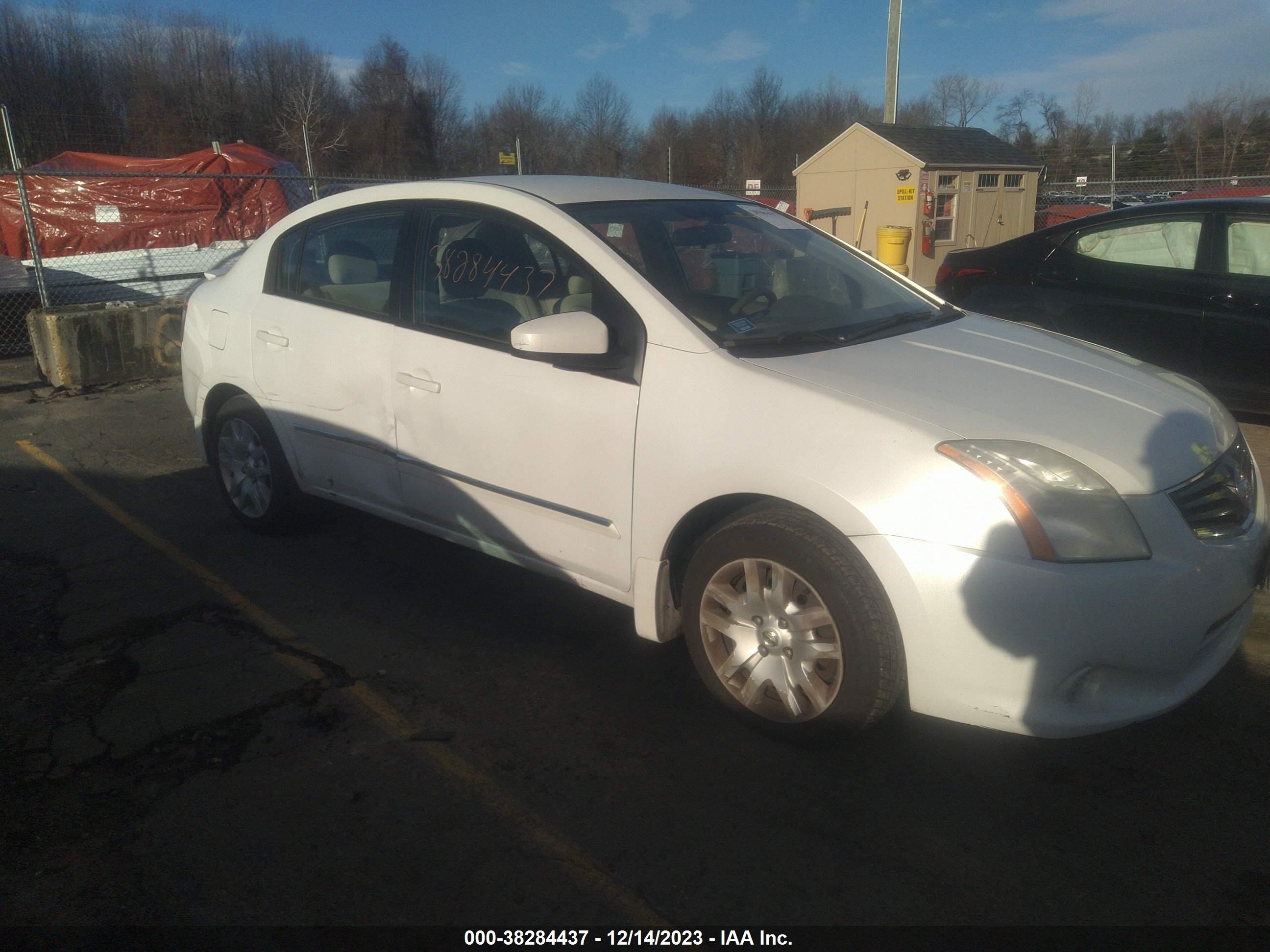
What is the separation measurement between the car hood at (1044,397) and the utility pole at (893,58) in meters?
10.9

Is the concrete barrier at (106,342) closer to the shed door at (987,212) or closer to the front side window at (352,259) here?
the front side window at (352,259)

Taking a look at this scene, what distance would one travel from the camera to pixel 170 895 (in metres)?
2.29

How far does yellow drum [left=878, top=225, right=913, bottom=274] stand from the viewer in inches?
484

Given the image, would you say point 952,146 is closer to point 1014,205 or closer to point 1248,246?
point 1014,205

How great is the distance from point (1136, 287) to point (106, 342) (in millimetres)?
8489

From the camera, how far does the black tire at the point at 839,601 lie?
8.30ft

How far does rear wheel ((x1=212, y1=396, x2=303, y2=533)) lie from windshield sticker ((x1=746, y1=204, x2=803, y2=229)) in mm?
2441

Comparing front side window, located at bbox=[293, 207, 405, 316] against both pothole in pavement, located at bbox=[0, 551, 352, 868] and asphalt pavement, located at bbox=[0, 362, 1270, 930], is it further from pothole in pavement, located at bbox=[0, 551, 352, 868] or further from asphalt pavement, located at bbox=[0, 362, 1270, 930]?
pothole in pavement, located at bbox=[0, 551, 352, 868]

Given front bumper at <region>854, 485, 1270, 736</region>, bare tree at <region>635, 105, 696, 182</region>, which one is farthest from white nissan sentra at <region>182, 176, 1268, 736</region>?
bare tree at <region>635, 105, 696, 182</region>

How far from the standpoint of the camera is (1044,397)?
278cm

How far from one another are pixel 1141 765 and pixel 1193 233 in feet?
14.2

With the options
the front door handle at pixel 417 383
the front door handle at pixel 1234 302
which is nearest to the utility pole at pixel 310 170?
the front door handle at pixel 417 383

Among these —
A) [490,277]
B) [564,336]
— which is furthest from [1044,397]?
[490,277]

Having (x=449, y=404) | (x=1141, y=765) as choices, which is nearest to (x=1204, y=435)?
(x=1141, y=765)
